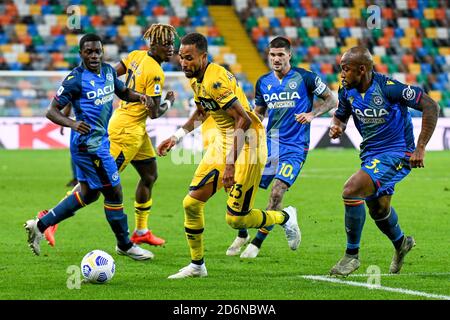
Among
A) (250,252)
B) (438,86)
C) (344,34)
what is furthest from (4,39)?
(250,252)

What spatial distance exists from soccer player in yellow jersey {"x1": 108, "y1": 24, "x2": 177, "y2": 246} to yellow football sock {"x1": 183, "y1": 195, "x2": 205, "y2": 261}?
2215 millimetres

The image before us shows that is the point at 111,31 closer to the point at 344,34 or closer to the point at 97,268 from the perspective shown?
the point at 344,34

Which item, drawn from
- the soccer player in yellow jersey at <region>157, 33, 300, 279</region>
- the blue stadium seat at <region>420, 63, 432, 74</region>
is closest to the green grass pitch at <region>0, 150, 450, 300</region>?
the soccer player in yellow jersey at <region>157, 33, 300, 279</region>

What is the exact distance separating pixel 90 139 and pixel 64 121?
377 millimetres

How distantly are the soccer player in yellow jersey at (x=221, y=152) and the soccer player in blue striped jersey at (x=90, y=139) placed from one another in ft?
3.09

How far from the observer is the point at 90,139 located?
9492mm

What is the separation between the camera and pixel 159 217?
44.1 feet

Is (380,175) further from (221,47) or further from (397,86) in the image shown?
(221,47)

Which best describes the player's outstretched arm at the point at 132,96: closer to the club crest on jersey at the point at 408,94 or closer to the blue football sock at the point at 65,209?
the blue football sock at the point at 65,209

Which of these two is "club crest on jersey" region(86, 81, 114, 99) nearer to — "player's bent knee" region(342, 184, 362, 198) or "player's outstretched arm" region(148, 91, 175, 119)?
"player's outstretched arm" region(148, 91, 175, 119)

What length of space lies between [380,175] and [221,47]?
27268 millimetres
